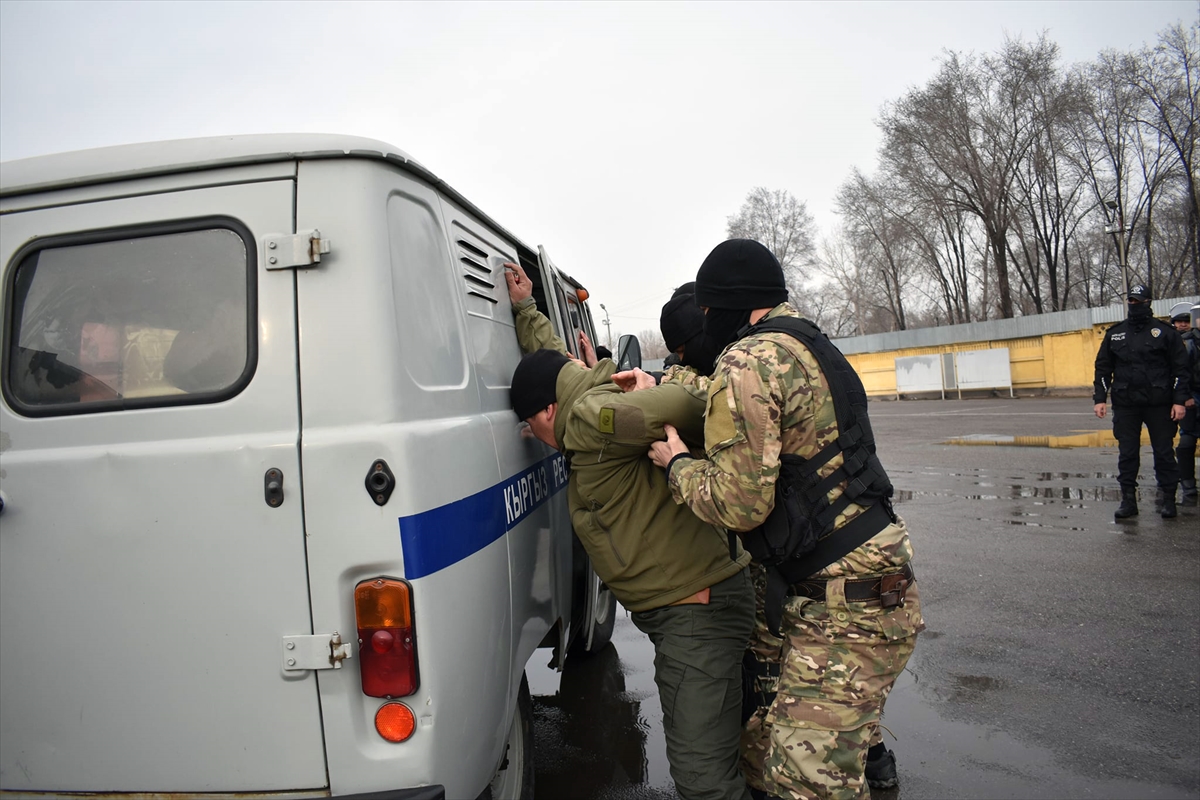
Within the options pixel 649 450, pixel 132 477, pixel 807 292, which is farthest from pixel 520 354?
pixel 807 292

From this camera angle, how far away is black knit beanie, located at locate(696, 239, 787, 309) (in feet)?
8.16

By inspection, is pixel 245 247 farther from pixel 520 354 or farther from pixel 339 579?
pixel 520 354

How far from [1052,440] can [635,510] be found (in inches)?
501

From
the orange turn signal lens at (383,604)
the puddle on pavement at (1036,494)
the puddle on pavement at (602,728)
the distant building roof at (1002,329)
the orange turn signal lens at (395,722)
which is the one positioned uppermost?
the distant building roof at (1002,329)

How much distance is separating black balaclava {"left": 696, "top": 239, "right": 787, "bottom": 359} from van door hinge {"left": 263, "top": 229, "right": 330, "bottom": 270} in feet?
4.08

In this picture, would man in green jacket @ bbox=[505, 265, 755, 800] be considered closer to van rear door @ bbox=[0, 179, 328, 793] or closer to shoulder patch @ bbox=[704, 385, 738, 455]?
shoulder patch @ bbox=[704, 385, 738, 455]

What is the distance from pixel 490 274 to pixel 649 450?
35.5 inches

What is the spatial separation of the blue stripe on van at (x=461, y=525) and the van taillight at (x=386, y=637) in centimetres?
7

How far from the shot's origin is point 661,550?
99.9 inches

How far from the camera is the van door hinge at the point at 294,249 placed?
1.84 metres

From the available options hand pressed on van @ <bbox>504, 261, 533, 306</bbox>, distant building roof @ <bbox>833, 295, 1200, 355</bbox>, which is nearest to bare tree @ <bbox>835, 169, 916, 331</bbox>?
distant building roof @ <bbox>833, 295, 1200, 355</bbox>

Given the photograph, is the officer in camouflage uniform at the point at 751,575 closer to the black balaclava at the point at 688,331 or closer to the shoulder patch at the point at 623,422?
the black balaclava at the point at 688,331

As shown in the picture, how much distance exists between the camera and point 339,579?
1.77m

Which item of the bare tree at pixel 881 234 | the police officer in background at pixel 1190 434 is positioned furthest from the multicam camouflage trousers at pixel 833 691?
the bare tree at pixel 881 234
